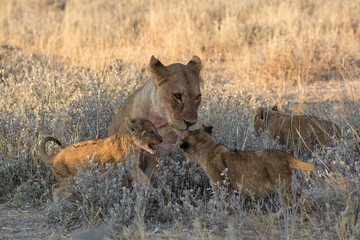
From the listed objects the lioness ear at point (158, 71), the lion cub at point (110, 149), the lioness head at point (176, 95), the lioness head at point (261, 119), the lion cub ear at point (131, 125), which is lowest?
the lioness head at point (261, 119)

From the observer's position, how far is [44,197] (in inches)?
211

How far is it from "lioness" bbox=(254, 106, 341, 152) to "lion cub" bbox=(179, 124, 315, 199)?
112 cm

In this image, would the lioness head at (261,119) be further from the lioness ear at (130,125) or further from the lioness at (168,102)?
the lioness ear at (130,125)

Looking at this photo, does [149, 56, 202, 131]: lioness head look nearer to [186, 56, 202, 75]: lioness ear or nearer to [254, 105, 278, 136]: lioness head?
[186, 56, 202, 75]: lioness ear

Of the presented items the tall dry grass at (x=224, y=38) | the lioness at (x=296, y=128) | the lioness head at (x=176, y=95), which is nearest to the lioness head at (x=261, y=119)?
the lioness at (x=296, y=128)

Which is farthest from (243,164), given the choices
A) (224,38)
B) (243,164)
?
(224,38)

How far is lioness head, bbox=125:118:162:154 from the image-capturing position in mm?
4855

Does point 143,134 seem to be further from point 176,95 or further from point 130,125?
point 176,95

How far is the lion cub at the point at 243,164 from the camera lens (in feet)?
14.0

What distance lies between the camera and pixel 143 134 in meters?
4.85

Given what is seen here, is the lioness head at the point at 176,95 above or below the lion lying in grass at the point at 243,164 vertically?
above

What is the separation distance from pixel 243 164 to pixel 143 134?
3.41ft

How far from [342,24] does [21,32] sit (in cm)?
886

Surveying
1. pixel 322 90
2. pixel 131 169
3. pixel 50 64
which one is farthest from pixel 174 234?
pixel 50 64
